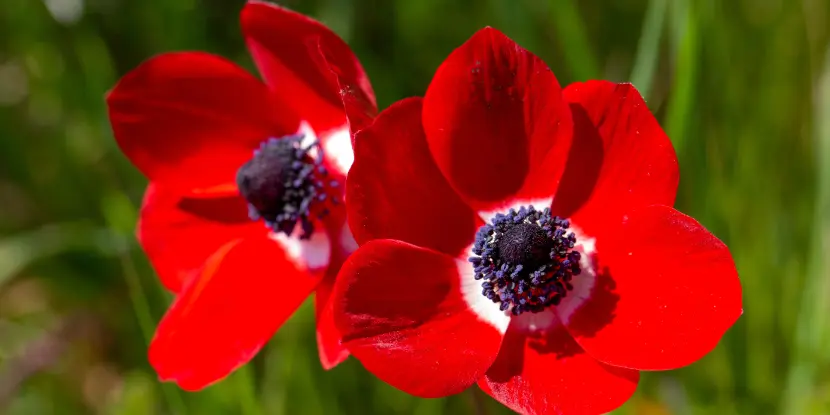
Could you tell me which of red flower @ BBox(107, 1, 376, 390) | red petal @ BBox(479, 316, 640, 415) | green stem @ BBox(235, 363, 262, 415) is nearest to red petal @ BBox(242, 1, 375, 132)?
red flower @ BBox(107, 1, 376, 390)

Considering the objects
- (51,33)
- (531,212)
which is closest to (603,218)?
(531,212)

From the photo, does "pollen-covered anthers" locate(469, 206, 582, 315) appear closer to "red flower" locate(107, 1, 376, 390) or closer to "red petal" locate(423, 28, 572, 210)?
"red petal" locate(423, 28, 572, 210)

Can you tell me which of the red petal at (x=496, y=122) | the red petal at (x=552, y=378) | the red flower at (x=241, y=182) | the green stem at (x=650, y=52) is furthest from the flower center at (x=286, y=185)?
the green stem at (x=650, y=52)

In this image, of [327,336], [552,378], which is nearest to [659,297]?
[552,378]

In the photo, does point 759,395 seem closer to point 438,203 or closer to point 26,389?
point 438,203

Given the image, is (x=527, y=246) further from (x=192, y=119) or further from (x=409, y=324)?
(x=192, y=119)

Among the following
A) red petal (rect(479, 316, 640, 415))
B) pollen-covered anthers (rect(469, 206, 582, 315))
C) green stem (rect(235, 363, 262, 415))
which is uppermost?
pollen-covered anthers (rect(469, 206, 582, 315))

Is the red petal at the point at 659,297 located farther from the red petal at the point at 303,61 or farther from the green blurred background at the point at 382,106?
the red petal at the point at 303,61
